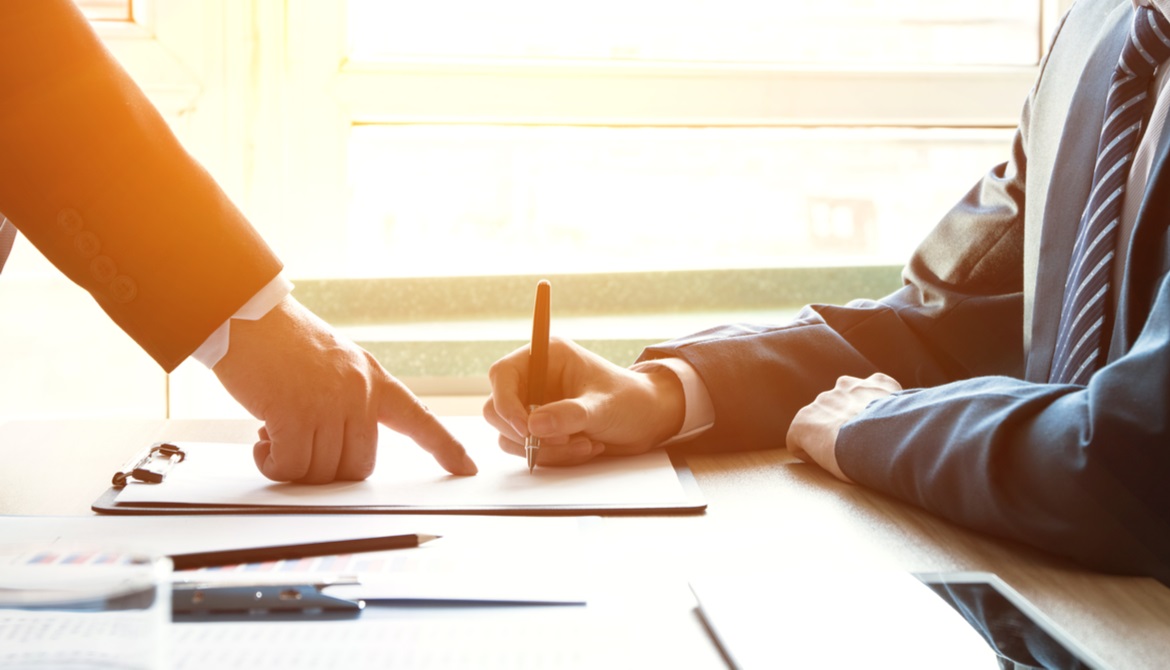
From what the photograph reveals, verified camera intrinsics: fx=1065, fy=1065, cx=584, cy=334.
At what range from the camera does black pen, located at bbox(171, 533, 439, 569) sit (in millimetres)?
671

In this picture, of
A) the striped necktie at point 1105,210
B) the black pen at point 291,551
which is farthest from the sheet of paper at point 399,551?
the striped necktie at point 1105,210

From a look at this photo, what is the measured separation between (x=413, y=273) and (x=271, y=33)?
48 centimetres

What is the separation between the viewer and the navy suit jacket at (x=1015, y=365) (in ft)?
2.38

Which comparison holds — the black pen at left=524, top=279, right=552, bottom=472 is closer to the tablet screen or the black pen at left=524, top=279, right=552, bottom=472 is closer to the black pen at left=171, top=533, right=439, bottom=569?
the black pen at left=171, top=533, right=439, bottom=569

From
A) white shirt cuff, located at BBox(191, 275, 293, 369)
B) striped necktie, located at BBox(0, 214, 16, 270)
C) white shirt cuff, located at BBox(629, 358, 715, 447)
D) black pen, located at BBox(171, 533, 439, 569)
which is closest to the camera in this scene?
black pen, located at BBox(171, 533, 439, 569)

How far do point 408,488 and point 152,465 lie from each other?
24 cm

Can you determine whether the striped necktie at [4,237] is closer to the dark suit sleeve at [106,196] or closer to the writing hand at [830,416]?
the dark suit sleeve at [106,196]

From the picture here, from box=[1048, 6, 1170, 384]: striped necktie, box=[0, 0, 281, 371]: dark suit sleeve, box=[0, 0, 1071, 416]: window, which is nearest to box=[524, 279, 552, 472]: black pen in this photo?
box=[0, 0, 281, 371]: dark suit sleeve

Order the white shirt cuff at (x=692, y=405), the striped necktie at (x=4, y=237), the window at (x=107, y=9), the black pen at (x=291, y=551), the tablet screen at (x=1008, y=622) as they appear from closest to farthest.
→ the tablet screen at (x=1008, y=622)
the black pen at (x=291, y=551)
the white shirt cuff at (x=692, y=405)
the striped necktie at (x=4, y=237)
the window at (x=107, y=9)

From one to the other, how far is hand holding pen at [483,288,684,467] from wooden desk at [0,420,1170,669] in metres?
0.06

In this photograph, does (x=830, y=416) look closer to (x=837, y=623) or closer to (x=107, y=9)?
(x=837, y=623)

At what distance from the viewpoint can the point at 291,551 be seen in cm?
69

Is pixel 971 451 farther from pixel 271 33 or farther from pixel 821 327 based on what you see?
pixel 271 33

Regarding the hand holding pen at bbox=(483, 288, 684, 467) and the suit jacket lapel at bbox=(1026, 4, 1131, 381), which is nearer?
the hand holding pen at bbox=(483, 288, 684, 467)
